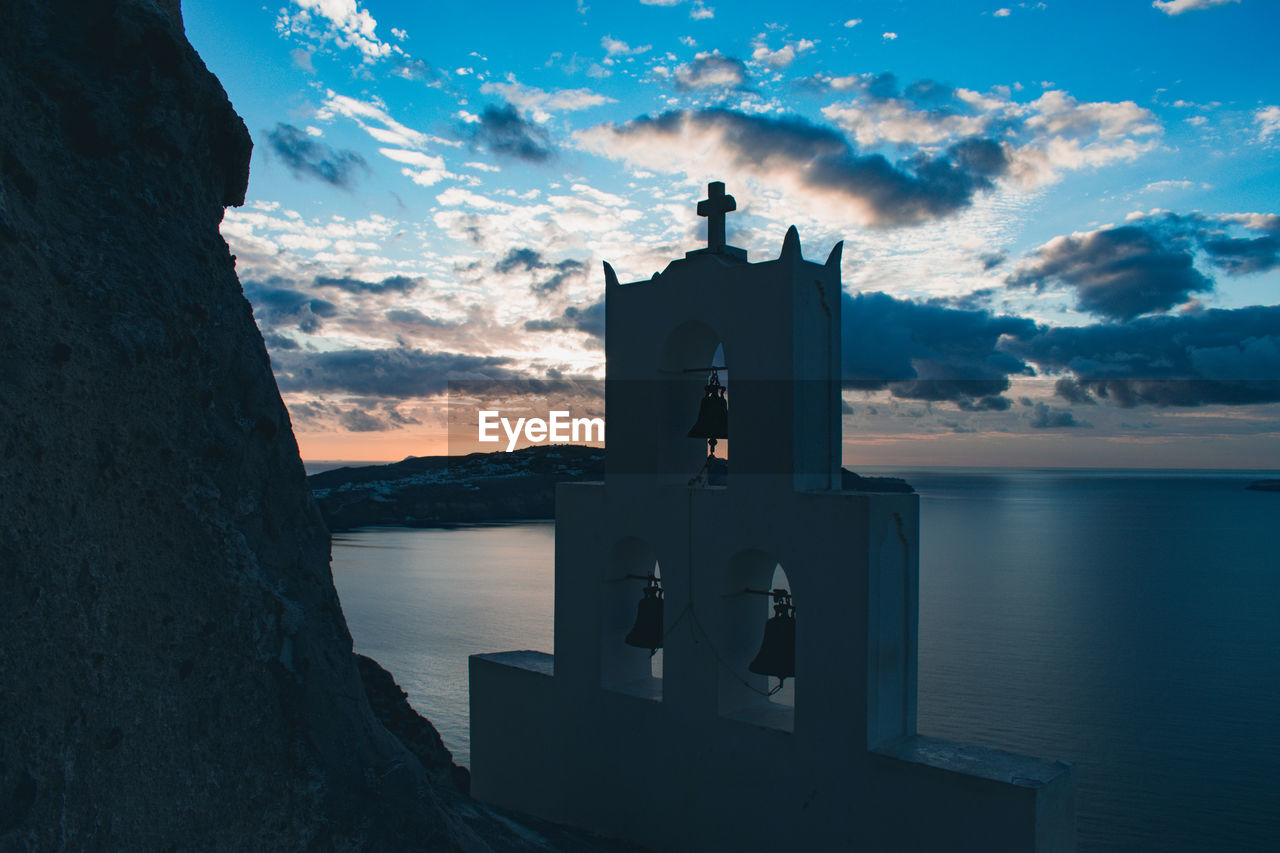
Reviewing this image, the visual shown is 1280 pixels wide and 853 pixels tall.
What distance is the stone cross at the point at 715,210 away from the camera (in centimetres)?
611

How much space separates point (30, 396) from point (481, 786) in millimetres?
5415

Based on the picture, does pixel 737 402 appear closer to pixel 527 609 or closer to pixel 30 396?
pixel 30 396

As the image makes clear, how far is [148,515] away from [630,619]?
387 cm

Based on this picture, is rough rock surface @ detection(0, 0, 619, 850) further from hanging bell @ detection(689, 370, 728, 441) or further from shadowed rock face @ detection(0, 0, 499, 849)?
hanging bell @ detection(689, 370, 728, 441)

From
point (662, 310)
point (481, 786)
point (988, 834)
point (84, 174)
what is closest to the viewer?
point (84, 174)

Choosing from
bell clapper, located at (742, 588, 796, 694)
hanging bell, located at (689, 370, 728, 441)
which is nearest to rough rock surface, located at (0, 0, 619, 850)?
bell clapper, located at (742, 588, 796, 694)

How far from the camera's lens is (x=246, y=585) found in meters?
3.98

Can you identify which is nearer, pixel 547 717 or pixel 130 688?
pixel 130 688

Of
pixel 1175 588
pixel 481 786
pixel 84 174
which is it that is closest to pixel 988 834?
pixel 481 786

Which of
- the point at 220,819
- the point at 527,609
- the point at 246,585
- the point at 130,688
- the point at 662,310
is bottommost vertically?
the point at 527,609

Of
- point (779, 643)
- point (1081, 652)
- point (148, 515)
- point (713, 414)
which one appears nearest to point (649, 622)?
point (779, 643)

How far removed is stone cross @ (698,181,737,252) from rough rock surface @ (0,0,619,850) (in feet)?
9.99

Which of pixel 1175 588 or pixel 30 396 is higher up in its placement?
pixel 30 396

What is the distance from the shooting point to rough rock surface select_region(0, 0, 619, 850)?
10.2 ft
